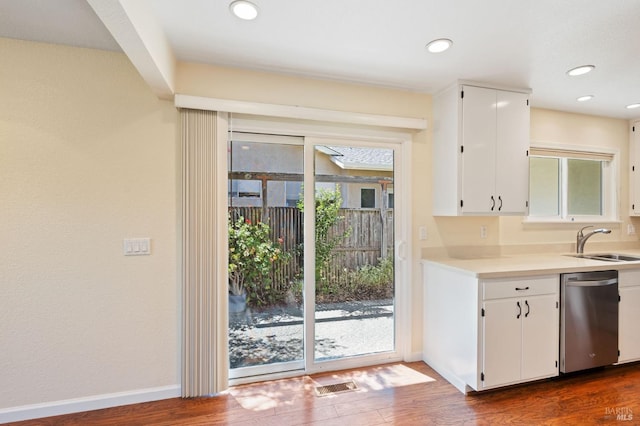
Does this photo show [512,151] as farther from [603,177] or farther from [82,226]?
[82,226]

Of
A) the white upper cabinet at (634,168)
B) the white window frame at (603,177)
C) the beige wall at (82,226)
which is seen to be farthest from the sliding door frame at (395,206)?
the white upper cabinet at (634,168)

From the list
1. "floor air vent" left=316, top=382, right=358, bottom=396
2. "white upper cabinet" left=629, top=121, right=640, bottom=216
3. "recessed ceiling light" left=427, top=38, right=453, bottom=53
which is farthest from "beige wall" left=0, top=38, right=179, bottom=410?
"white upper cabinet" left=629, top=121, right=640, bottom=216

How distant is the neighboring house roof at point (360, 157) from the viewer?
2680 mm

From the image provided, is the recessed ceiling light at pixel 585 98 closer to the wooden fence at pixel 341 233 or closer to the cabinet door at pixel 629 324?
the cabinet door at pixel 629 324

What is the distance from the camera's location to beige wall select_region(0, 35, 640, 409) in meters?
1.98

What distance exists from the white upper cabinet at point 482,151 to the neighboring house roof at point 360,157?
482 mm

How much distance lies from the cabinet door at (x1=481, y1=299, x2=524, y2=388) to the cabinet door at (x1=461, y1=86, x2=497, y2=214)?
2.59 ft

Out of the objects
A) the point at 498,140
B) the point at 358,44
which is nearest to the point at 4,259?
the point at 358,44

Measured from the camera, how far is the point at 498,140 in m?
2.62

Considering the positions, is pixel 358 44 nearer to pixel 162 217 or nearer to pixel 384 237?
pixel 384 237

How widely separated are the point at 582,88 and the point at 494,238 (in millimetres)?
1516

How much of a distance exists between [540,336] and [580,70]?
6.81 ft

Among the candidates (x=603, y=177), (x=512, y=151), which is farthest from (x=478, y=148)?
(x=603, y=177)

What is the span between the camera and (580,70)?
7.71 feet
